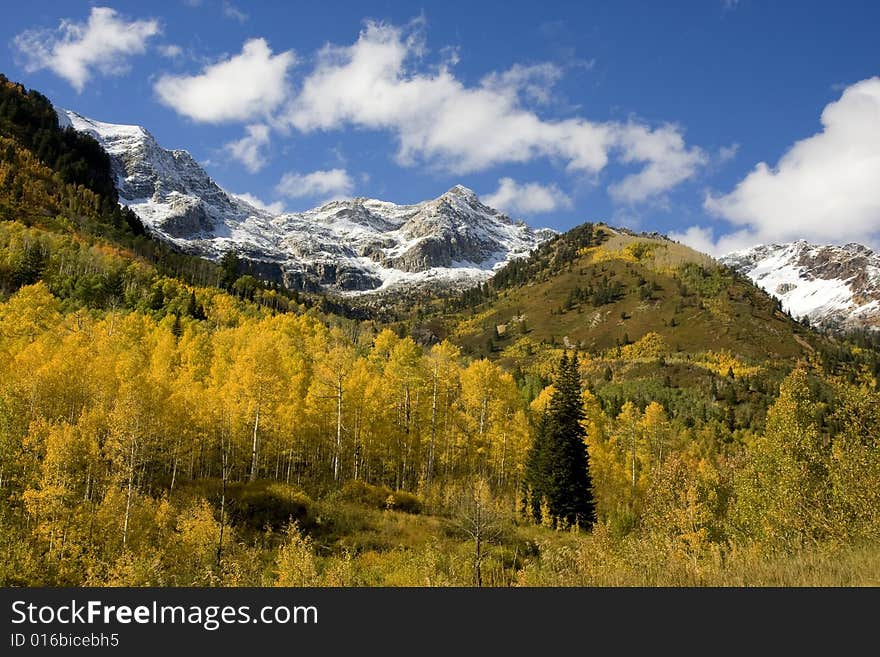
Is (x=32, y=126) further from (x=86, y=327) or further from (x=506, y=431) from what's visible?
(x=506, y=431)

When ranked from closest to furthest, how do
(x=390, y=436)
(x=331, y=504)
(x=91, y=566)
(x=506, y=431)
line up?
(x=91, y=566) < (x=331, y=504) < (x=390, y=436) < (x=506, y=431)

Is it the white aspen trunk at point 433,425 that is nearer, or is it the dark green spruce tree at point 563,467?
the dark green spruce tree at point 563,467

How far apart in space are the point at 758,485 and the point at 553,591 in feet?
85.9

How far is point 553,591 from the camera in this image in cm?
939

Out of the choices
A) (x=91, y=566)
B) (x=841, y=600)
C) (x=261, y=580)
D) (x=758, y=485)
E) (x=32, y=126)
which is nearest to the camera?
(x=841, y=600)

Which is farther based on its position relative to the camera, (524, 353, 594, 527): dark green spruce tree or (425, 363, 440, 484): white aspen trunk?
(425, 363, 440, 484): white aspen trunk

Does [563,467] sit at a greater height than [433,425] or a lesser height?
lesser

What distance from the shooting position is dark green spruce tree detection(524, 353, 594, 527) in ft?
156

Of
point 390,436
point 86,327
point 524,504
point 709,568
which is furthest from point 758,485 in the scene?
point 86,327

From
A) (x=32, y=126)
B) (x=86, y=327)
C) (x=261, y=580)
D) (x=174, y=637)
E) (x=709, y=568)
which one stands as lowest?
(x=261, y=580)

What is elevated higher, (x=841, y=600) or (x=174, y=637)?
(x=841, y=600)

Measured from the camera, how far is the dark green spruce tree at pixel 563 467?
47469 mm

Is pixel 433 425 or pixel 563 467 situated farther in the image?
pixel 433 425

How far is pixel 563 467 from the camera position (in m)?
47.9
